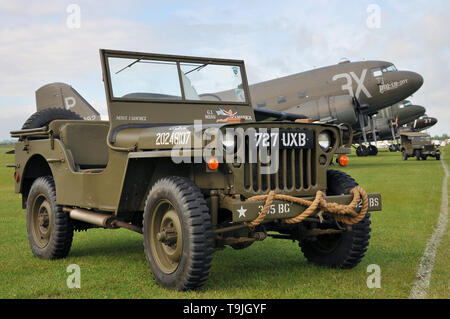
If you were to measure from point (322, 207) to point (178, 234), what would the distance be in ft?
4.49

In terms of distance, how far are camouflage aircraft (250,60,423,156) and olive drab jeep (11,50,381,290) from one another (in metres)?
23.9

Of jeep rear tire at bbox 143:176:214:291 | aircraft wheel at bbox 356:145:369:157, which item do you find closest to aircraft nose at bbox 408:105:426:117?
aircraft wheel at bbox 356:145:369:157

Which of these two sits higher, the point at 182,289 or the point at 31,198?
the point at 31,198

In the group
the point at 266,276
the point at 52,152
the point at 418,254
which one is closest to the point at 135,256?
the point at 52,152

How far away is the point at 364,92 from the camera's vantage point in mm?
32188

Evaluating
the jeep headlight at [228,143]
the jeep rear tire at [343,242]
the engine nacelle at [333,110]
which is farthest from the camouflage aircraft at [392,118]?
the jeep headlight at [228,143]

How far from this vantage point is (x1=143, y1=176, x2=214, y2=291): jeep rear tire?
4598 mm

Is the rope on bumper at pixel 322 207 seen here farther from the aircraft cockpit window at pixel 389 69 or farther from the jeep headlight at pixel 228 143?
the aircraft cockpit window at pixel 389 69

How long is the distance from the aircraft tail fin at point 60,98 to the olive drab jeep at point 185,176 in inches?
408

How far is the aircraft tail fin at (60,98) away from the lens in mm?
17631
